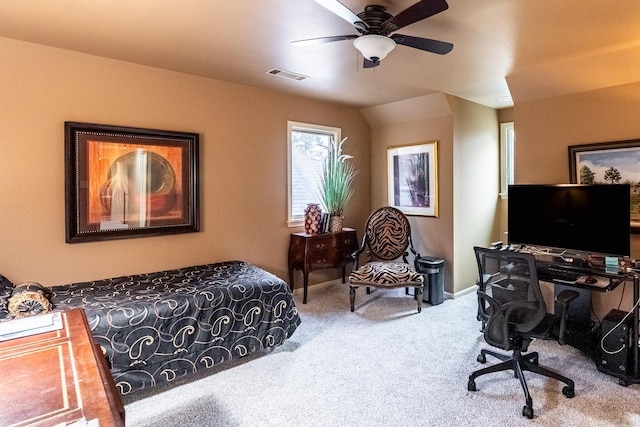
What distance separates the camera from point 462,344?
3.26 metres

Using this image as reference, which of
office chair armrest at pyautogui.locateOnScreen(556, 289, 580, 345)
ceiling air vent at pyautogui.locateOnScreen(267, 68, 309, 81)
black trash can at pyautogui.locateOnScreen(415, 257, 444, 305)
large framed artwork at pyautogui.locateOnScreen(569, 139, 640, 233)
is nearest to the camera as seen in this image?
office chair armrest at pyautogui.locateOnScreen(556, 289, 580, 345)

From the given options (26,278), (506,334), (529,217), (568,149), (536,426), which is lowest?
(536,426)

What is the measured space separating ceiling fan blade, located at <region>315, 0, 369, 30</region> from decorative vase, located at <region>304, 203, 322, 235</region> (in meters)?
2.59

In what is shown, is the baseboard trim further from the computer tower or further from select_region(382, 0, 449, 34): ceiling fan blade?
select_region(382, 0, 449, 34): ceiling fan blade

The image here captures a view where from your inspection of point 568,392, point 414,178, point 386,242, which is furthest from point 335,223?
point 568,392

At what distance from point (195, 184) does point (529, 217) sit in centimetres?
336

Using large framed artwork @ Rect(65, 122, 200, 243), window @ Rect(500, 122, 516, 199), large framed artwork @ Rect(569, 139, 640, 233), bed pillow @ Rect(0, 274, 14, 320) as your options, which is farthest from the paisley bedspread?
window @ Rect(500, 122, 516, 199)

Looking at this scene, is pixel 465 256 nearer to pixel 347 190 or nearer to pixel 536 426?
pixel 347 190

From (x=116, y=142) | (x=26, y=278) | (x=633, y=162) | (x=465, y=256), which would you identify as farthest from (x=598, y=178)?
(x=26, y=278)

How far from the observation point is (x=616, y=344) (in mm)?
2652

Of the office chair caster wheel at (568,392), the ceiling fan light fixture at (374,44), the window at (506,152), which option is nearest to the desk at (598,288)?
the office chair caster wheel at (568,392)

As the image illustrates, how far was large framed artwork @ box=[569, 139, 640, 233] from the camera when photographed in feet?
10.2

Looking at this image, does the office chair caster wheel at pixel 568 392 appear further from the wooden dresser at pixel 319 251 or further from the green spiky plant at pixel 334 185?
the green spiky plant at pixel 334 185

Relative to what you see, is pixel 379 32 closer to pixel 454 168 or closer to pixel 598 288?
pixel 598 288
